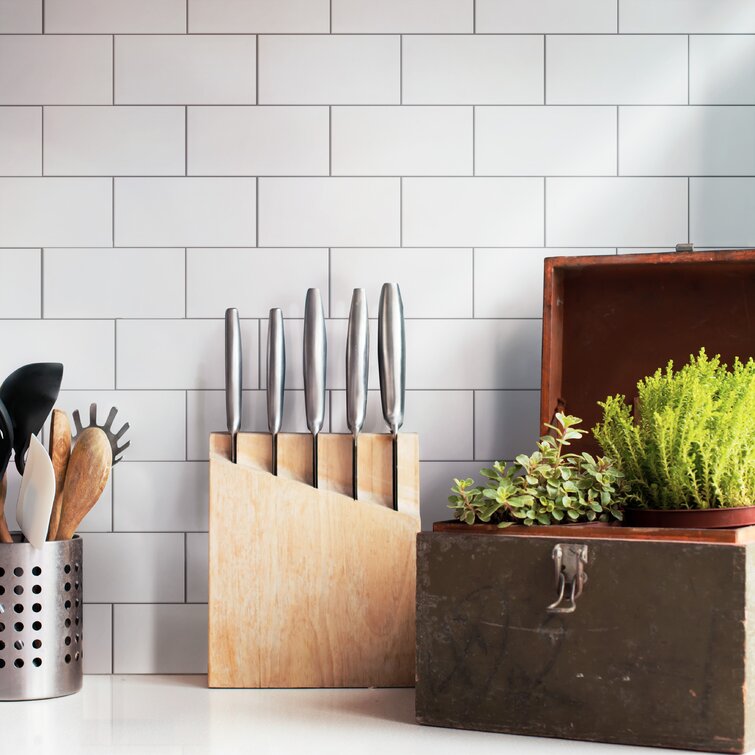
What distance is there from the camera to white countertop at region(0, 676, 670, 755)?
798 millimetres

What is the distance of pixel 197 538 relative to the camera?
1097 mm

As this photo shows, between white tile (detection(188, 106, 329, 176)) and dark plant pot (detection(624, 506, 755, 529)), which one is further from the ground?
white tile (detection(188, 106, 329, 176))

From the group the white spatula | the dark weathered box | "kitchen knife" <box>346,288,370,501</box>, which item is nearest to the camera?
the dark weathered box

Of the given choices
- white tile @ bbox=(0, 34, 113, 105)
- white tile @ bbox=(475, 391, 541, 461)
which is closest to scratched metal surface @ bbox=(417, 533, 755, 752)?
white tile @ bbox=(475, 391, 541, 461)

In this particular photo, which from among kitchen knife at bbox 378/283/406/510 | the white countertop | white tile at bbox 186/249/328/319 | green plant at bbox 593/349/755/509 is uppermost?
white tile at bbox 186/249/328/319

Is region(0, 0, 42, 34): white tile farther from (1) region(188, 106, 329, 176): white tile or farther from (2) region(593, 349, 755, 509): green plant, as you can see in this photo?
(2) region(593, 349, 755, 509): green plant

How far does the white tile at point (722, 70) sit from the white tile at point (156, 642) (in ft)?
2.98

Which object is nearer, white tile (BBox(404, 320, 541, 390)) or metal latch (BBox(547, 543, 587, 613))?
metal latch (BBox(547, 543, 587, 613))

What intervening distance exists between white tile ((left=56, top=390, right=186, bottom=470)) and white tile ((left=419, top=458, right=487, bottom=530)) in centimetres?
30

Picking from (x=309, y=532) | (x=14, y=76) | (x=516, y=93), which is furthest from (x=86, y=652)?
(x=516, y=93)

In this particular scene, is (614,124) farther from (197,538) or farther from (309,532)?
(197,538)

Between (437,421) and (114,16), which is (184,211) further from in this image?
(437,421)

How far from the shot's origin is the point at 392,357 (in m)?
1.04

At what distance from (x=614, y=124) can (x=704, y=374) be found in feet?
1.35
